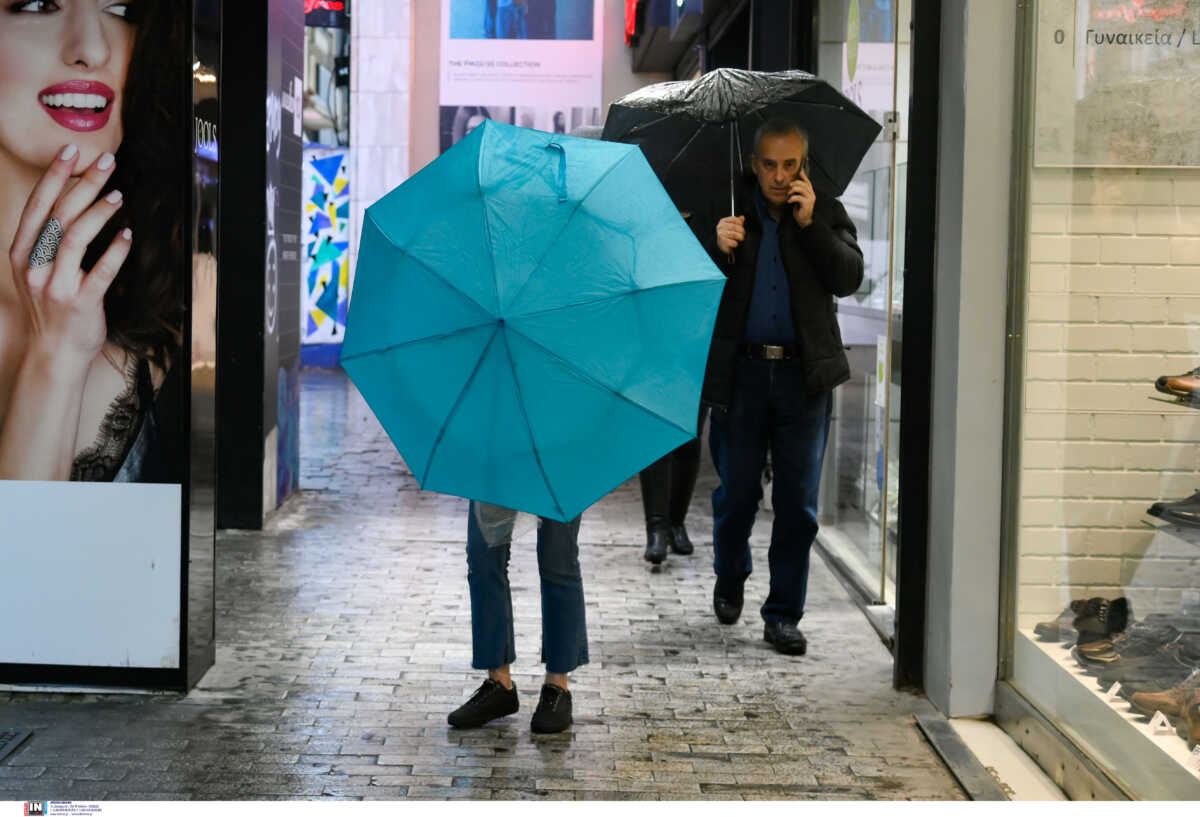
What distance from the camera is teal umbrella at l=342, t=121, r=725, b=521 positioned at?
338 centimetres

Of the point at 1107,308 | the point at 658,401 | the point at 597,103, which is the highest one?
the point at 597,103

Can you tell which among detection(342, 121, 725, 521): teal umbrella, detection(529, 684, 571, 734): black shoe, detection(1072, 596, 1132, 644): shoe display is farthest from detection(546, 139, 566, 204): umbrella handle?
detection(1072, 596, 1132, 644): shoe display

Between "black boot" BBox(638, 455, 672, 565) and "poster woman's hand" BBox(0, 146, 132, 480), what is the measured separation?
9.46ft

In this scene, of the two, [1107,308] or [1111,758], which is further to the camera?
[1107,308]

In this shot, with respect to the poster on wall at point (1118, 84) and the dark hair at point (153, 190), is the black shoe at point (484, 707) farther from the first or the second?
the poster on wall at point (1118, 84)

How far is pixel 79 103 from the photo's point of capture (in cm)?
432

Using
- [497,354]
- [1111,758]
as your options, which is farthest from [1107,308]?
[497,354]

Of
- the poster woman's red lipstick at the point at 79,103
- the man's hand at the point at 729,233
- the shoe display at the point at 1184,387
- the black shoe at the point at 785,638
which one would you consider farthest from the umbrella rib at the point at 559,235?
the black shoe at the point at 785,638

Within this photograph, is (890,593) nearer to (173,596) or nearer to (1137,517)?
(1137,517)

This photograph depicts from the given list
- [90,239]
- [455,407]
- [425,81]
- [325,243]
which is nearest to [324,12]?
[425,81]

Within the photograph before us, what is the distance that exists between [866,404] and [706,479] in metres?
3.08

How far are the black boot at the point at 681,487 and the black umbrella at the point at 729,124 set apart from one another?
187 cm

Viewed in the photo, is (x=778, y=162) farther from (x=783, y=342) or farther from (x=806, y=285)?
(x=783, y=342)

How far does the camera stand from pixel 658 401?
3.45 m
